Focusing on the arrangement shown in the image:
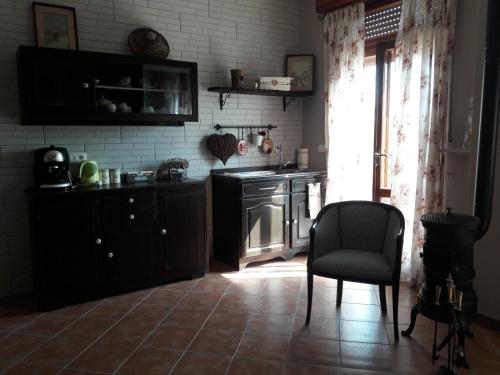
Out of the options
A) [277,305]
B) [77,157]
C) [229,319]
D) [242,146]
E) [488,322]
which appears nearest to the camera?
[488,322]

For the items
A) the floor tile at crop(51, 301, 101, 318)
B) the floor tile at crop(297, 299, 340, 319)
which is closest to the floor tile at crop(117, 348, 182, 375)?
the floor tile at crop(51, 301, 101, 318)

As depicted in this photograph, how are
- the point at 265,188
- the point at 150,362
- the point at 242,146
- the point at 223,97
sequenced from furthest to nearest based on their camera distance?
the point at 242,146 → the point at 223,97 → the point at 265,188 → the point at 150,362

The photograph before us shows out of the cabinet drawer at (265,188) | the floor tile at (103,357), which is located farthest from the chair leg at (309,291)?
→ the cabinet drawer at (265,188)

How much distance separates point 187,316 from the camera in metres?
2.92

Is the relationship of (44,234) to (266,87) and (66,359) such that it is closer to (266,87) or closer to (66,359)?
(66,359)

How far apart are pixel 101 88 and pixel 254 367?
236 centimetres

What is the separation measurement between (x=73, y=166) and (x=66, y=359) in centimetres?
162

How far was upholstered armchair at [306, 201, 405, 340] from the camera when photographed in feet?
8.36

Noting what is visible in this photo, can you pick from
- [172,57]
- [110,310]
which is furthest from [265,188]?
[110,310]

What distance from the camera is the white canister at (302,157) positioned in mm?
4598

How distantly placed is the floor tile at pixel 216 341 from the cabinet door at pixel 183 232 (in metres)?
0.93

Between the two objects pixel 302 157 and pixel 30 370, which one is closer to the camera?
pixel 30 370

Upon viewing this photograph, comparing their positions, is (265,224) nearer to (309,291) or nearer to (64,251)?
(309,291)

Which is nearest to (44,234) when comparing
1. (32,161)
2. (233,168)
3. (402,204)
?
(32,161)
